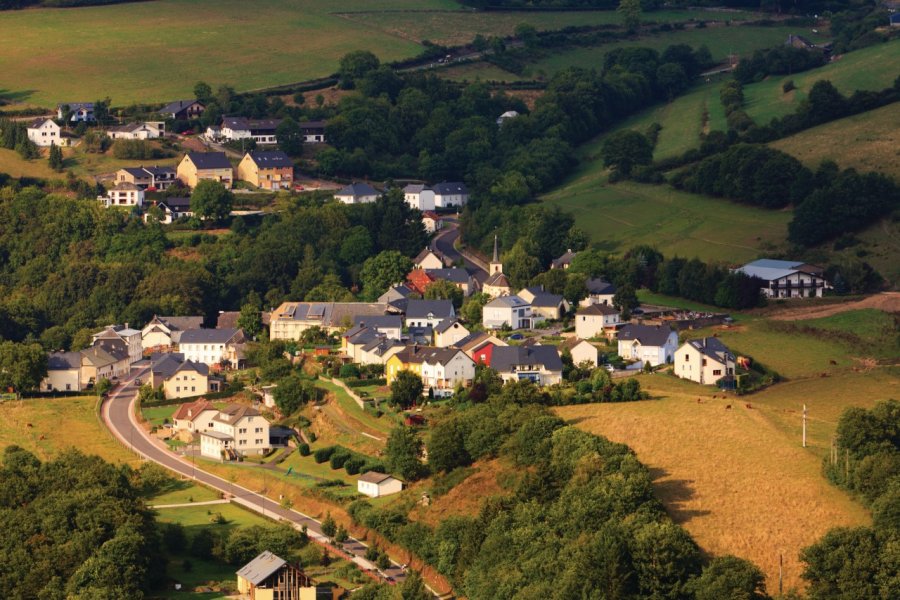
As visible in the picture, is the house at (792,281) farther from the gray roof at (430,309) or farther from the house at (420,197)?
the house at (420,197)

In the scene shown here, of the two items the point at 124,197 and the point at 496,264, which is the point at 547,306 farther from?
the point at 124,197

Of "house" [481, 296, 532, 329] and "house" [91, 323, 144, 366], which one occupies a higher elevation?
"house" [481, 296, 532, 329]

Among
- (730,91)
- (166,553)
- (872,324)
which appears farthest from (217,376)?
(730,91)

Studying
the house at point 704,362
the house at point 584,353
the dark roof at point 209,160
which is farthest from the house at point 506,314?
the dark roof at point 209,160

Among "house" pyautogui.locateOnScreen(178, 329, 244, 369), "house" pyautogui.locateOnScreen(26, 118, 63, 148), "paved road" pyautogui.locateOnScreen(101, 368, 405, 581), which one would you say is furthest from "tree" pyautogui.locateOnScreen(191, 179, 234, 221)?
"paved road" pyautogui.locateOnScreen(101, 368, 405, 581)

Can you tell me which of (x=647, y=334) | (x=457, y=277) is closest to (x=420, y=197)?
(x=457, y=277)

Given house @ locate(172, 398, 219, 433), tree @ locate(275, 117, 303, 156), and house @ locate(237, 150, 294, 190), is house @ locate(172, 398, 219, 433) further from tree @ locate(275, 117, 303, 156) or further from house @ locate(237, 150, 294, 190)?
tree @ locate(275, 117, 303, 156)
